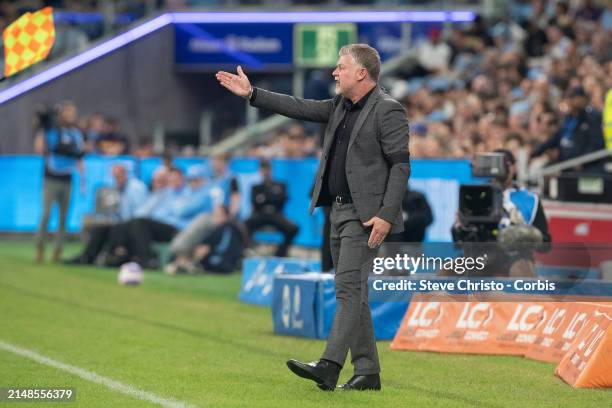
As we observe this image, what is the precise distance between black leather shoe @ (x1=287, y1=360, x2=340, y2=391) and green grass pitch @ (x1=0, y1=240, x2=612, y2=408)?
0.24ft

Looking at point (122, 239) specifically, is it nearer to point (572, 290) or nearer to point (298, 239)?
point (298, 239)

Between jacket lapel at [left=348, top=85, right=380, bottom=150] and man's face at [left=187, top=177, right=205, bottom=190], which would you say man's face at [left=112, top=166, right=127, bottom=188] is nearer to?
man's face at [left=187, top=177, right=205, bottom=190]

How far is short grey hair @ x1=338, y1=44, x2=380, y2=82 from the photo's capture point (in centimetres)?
868

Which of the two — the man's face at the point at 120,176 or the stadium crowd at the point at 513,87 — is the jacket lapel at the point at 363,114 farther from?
the man's face at the point at 120,176

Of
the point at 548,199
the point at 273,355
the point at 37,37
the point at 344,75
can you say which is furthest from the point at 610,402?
the point at 548,199

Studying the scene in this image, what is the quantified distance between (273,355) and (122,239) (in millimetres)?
10058

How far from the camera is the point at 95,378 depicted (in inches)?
370

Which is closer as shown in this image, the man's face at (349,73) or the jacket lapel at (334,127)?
the man's face at (349,73)

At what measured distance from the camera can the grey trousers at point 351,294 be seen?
8664 millimetres

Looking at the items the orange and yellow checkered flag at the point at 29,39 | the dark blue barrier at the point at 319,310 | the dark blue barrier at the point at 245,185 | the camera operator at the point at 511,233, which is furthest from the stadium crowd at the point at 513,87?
the orange and yellow checkered flag at the point at 29,39

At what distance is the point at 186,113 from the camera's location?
32750 millimetres

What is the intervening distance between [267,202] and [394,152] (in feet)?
40.9

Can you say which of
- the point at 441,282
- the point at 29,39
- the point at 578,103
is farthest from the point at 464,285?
the point at 578,103

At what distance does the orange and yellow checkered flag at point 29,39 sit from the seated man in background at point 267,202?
32.5 feet
